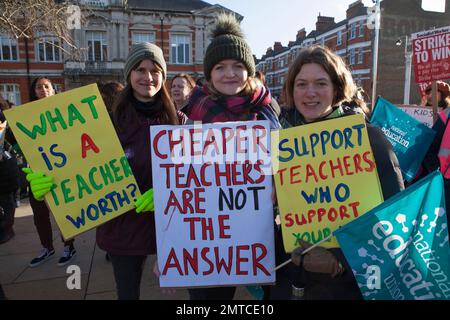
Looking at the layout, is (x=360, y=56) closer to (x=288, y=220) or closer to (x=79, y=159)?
(x=288, y=220)

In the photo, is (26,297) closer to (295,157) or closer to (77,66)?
(295,157)

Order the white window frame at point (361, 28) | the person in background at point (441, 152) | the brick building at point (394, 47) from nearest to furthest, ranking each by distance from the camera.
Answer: the person in background at point (441, 152) → the white window frame at point (361, 28) → the brick building at point (394, 47)

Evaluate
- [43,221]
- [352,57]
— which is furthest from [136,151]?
[352,57]

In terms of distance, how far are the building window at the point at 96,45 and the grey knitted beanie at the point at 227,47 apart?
28.1 meters

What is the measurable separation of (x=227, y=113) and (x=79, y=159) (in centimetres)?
85

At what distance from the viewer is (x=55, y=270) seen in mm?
3504

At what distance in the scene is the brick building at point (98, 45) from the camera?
26.3m

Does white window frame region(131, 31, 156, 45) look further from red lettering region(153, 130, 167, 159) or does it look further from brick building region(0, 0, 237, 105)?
red lettering region(153, 130, 167, 159)

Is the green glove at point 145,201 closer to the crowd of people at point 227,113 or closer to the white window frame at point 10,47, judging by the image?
the crowd of people at point 227,113

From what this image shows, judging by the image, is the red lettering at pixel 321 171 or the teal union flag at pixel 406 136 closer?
the red lettering at pixel 321 171

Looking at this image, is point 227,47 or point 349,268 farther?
point 227,47

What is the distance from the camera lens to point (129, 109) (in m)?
1.96

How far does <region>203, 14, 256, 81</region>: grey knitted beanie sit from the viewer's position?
1938 mm

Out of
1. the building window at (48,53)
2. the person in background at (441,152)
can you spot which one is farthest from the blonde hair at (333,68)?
the building window at (48,53)
